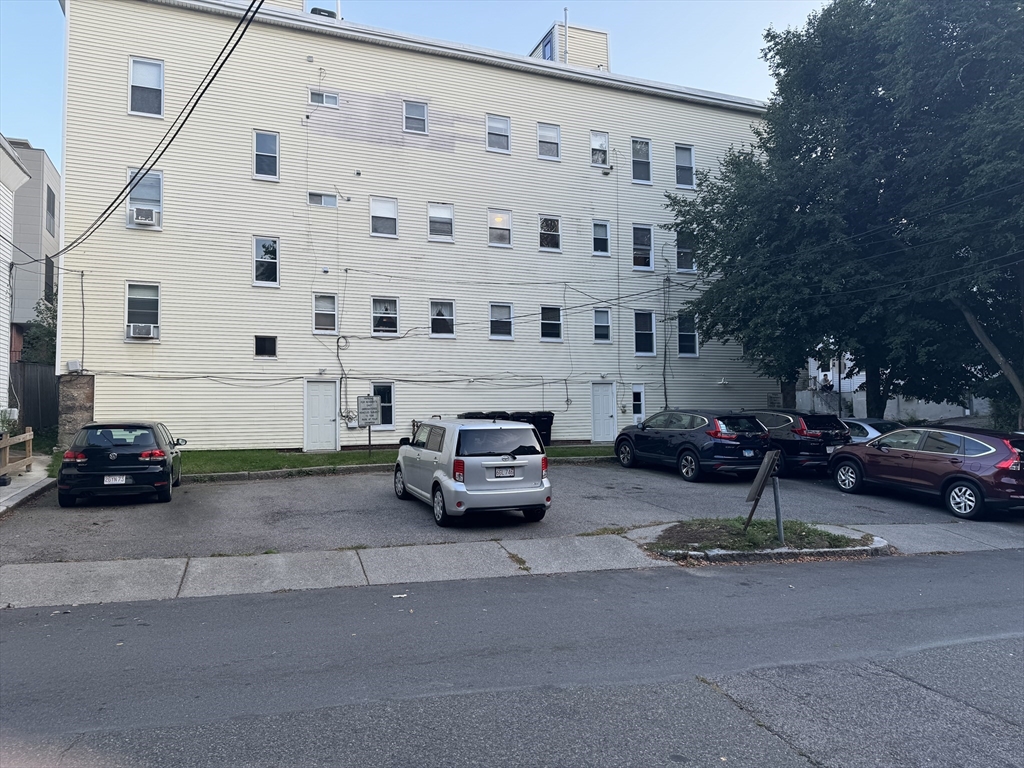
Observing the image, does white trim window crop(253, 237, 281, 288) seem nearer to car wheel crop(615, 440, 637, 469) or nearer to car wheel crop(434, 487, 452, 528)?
car wheel crop(615, 440, 637, 469)

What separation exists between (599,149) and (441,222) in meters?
6.59

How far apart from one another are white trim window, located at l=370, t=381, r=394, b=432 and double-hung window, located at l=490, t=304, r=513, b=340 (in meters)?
3.93

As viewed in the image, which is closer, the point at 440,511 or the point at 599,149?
the point at 440,511

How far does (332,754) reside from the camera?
392 centimetres

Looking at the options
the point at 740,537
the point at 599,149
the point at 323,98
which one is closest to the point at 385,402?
the point at 323,98

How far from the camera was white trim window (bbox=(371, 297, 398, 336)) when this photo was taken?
22.8m

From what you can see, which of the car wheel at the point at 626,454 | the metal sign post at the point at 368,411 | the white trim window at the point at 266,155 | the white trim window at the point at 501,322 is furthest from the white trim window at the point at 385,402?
the car wheel at the point at 626,454

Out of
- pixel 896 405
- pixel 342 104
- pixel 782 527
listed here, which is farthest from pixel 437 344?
pixel 896 405

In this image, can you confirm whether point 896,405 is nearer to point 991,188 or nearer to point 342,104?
point 991,188

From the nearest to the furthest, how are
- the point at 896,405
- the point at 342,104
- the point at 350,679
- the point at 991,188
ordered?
the point at 350,679 → the point at 991,188 → the point at 342,104 → the point at 896,405

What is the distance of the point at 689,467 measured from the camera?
16.5 m

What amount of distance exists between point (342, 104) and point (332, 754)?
21970mm

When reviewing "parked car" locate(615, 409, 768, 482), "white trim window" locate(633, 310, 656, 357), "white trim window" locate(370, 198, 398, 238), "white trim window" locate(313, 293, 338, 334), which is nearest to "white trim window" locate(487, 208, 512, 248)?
"white trim window" locate(370, 198, 398, 238)

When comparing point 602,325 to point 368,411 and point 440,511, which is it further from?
point 440,511
